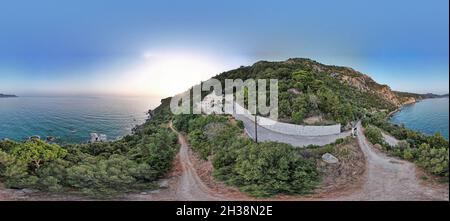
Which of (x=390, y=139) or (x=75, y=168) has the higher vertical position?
(x=390, y=139)

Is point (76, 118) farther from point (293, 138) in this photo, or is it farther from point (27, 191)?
point (293, 138)

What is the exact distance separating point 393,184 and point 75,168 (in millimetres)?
5597

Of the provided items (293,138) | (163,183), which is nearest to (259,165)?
(163,183)

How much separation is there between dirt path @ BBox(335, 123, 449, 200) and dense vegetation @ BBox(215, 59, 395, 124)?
77.0 inches

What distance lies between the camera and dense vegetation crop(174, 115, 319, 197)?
5.53 metres

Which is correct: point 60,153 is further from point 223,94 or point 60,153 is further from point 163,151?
point 223,94

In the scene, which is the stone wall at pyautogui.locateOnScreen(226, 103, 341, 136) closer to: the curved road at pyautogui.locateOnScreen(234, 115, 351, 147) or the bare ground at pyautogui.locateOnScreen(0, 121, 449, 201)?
the curved road at pyautogui.locateOnScreen(234, 115, 351, 147)

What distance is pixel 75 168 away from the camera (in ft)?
18.8

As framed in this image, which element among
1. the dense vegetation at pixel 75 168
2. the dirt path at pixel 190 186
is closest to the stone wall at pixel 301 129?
the dirt path at pixel 190 186

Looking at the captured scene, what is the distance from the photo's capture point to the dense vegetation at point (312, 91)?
786 cm

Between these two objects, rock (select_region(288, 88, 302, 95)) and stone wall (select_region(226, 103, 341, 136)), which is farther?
rock (select_region(288, 88, 302, 95))

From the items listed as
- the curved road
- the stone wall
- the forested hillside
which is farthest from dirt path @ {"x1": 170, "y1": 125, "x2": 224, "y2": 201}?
the forested hillside

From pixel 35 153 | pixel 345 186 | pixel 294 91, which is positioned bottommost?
pixel 345 186

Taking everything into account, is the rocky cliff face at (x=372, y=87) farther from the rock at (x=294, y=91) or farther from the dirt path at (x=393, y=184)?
the dirt path at (x=393, y=184)
